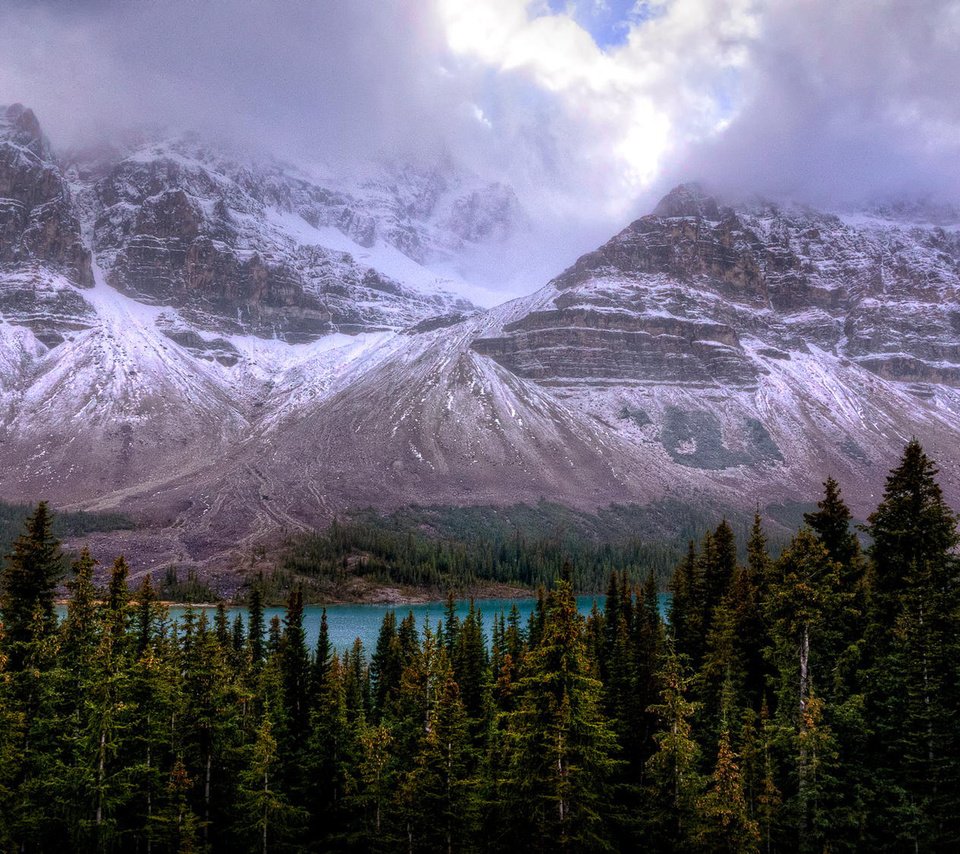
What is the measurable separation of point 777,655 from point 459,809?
15.3 metres

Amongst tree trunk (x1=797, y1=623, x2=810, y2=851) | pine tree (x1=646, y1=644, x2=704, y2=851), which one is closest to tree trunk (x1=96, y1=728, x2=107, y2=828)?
pine tree (x1=646, y1=644, x2=704, y2=851)

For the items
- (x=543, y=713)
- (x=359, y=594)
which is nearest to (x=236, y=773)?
(x=543, y=713)

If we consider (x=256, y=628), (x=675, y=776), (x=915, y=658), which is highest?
(x=915, y=658)

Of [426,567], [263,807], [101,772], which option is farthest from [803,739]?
[426,567]

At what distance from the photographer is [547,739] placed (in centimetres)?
2772

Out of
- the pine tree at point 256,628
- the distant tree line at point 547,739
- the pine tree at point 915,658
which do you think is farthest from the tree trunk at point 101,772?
the pine tree at point 915,658

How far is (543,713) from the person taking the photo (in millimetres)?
27906

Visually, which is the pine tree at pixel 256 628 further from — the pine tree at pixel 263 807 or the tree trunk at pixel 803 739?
the tree trunk at pixel 803 739

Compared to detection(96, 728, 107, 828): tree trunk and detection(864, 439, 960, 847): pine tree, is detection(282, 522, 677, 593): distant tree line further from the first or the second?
detection(96, 728, 107, 828): tree trunk

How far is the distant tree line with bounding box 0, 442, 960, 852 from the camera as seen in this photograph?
28250mm

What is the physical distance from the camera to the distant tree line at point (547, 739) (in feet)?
92.7

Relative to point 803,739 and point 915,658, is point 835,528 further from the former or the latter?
point 803,739

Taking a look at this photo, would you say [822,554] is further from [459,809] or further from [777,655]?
[459,809]

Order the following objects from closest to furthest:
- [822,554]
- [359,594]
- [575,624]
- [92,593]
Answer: [575,624] → [822,554] → [92,593] → [359,594]
